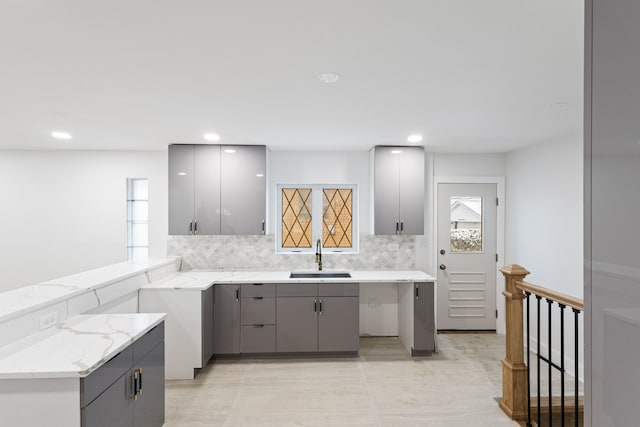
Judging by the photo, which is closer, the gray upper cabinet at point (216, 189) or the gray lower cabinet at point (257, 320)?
the gray lower cabinet at point (257, 320)

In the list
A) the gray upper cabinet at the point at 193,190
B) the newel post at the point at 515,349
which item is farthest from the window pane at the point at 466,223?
the gray upper cabinet at the point at 193,190

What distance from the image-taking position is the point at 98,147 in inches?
166

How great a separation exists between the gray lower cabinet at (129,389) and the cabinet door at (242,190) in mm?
1876

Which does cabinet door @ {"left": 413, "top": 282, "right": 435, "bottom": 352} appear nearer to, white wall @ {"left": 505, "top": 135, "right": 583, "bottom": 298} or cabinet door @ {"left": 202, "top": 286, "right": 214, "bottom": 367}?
white wall @ {"left": 505, "top": 135, "right": 583, "bottom": 298}

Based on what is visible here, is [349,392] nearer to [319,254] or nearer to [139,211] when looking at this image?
[319,254]

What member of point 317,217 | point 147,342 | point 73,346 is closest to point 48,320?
point 73,346

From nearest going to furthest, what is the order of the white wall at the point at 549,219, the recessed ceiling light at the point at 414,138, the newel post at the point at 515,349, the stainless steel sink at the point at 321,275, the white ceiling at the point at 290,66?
the white ceiling at the point at 290,66, the newel post at the point at 515,349, the white wall at the point at 549,219, the recessed ceiling light at the point at 414,138, the stainless steel sink at the point at 321,275

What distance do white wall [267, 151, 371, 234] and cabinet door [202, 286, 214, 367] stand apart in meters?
1.24

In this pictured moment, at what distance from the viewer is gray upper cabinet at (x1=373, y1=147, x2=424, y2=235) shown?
4180mm

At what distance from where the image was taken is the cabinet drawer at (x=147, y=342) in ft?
6.64

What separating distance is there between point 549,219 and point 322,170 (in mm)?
2602

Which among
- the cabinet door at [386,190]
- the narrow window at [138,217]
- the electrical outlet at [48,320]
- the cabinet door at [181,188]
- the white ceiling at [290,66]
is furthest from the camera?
the narrow window at [138,217]

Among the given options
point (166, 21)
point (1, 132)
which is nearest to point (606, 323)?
point (166, 21)

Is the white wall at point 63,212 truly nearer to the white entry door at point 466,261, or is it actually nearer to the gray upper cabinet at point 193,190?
the gray upper cabinet at point 193,190
